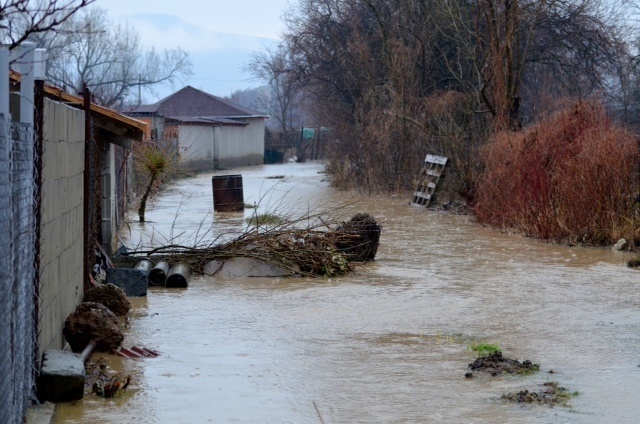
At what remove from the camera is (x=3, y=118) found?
16.0 ft

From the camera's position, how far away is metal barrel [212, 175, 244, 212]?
25312mm

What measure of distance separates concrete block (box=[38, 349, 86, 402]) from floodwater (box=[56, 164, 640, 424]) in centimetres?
10

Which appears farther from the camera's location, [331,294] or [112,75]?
[112,75]

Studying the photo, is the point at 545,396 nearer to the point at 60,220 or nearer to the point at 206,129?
the point at 60,220

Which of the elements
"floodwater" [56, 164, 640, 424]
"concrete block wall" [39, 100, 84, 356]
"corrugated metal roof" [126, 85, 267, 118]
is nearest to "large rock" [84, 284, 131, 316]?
"floodwater" [56, 164, 640, 424]

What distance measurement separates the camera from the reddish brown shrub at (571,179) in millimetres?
18141

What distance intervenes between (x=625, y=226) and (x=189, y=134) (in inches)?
1433

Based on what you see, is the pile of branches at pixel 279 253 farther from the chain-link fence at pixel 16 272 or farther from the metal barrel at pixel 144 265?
the chain-link fence at pixel 16 272

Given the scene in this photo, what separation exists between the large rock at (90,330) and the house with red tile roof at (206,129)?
1289 inches

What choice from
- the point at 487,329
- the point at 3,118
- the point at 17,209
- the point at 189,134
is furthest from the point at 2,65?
the point at 189,134

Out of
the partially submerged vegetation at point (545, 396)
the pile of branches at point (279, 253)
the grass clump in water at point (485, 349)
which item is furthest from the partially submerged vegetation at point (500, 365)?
the pile of branches at point (279, 253)

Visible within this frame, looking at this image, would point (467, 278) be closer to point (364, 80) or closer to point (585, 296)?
point (585, 296)

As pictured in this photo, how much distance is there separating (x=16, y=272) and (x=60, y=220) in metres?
2.56

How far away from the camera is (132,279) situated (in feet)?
40.0
